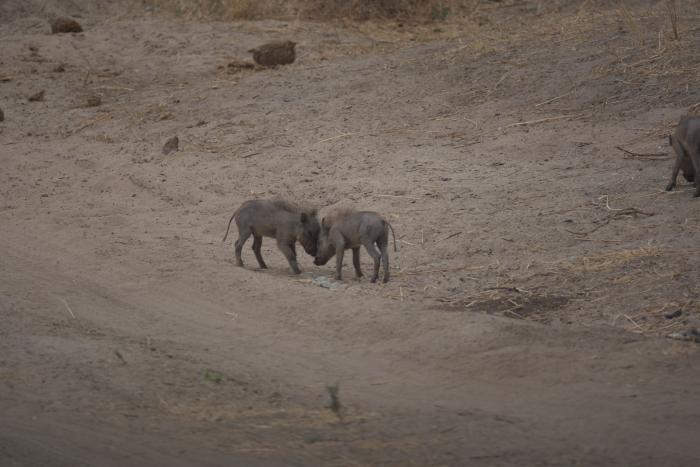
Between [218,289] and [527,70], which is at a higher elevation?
[527,70]

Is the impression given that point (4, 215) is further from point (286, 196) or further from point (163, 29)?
point (163, 29)

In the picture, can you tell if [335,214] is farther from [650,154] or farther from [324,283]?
[650,154]

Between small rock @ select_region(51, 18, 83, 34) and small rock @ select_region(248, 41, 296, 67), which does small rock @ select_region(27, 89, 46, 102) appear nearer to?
small rock @ select_region(51, 18, 83, 34)

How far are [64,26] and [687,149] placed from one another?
10700 mm

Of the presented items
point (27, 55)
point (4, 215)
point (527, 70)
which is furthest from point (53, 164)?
point (527, 70)

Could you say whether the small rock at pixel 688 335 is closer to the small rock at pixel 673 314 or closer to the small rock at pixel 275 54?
the small rock at pixel 673 314

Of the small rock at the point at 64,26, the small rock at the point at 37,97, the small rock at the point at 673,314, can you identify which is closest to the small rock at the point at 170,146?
the small rock at the point at 37,97

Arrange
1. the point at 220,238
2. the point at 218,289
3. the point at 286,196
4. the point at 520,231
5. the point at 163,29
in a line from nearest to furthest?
the point at 218,289 → the point at 520,231 → the point at 220,238 → the point at 286,196 → the point at 163,29

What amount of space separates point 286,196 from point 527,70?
149 inches

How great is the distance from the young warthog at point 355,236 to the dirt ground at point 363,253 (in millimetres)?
205

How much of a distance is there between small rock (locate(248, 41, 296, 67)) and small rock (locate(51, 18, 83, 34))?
3636 mm

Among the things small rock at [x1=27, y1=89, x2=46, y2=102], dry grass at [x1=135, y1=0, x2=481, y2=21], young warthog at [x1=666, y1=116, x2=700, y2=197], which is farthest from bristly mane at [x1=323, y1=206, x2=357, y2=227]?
dry grass at [x1=135, y1=0, x2=481, y2=21]

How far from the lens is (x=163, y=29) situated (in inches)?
655

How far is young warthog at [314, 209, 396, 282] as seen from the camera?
8312 mm
